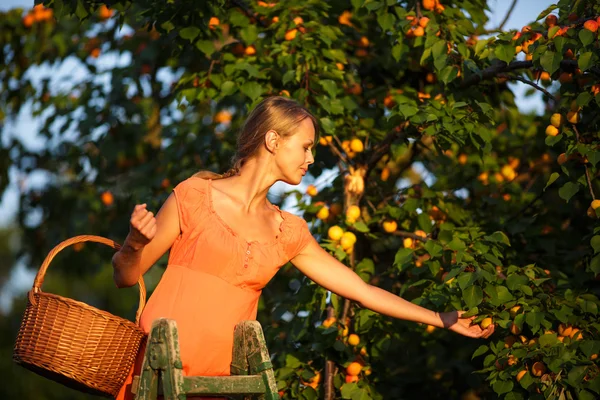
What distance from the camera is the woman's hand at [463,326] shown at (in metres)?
3.43

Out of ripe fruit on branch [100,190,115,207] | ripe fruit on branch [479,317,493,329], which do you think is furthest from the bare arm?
ripe fruit on branch [100,190,115,207]

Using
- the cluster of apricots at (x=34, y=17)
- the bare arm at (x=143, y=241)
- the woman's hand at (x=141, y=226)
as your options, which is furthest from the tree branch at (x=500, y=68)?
the cluster of apricots at (x=34, y=17)

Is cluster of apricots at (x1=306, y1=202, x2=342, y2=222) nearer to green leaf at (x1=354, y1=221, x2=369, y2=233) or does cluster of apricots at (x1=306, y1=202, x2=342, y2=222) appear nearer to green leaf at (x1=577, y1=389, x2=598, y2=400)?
green leaf at (x1=354, y1=221, x2=369, y2=233)

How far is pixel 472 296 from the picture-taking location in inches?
135

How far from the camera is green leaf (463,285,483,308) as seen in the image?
3.42 metres

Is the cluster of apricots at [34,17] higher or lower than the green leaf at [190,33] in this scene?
lower

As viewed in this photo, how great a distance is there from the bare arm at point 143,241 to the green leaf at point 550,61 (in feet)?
5.35

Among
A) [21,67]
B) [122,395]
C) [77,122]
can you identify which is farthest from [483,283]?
[21,67]

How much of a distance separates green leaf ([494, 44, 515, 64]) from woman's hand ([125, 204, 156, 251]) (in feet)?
6.31

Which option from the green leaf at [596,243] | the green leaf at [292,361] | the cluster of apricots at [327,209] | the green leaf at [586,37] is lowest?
the green leaf at [292,361]

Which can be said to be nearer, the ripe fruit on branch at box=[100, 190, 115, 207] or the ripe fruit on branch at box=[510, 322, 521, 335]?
the ripe fruit on branch at box=[510, 322, 521, 335]

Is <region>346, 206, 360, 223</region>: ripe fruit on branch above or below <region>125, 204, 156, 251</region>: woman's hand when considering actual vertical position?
below

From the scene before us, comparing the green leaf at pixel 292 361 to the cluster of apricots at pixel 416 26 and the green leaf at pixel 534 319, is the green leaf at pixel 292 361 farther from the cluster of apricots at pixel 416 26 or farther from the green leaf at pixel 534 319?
the cluster of apricots at pixel 416 26

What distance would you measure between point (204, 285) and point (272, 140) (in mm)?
577
